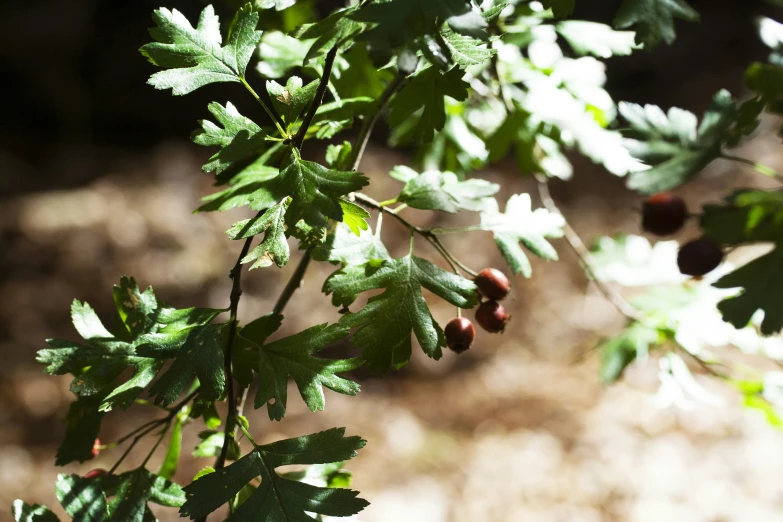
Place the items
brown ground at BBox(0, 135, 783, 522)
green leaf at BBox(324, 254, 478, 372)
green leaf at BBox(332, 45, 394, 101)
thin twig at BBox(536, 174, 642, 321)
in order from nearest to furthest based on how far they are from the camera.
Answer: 1. green leaf at BBox(324, 254, 478, 372)
2. green leaf at BBox(332, 45, 394, 101)
3. thin twig at BBox(536, 174, 642, 321)
4. brown ground at BBox(0, 135, 783, 522)

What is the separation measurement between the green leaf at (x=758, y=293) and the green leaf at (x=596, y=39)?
1.91ft

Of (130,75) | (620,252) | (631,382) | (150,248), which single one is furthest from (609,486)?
(130,75)

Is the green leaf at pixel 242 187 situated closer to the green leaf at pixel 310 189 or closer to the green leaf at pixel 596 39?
the green leaf at pixel 310 189

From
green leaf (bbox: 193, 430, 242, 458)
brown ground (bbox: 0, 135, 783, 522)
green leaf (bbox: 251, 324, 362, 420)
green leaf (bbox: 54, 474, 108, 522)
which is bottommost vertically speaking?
brown ground (bbox: 0, 135, 783, 522)

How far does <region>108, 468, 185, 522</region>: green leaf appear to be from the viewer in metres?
0.94

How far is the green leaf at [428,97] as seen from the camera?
34.5 inches

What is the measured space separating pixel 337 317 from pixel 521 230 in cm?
257

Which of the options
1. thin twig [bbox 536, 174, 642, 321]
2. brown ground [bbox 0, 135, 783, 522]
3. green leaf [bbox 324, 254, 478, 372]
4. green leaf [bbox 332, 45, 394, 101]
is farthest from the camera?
brown ground [bbox 0, 135, 783, 522]

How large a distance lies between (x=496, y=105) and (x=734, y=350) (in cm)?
298

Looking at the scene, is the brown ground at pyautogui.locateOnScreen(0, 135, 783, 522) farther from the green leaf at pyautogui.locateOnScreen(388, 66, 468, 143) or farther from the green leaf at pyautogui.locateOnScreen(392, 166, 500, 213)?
the green leaf at pyautogui.locateOnScreen(388, 66, 468, 143)

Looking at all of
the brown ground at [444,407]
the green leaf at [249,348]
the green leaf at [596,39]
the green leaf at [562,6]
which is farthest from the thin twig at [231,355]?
the brown ground at [444,407]

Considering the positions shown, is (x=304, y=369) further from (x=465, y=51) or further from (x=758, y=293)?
(x=758, y=293)

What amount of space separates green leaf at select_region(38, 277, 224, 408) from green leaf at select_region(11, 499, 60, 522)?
98mm

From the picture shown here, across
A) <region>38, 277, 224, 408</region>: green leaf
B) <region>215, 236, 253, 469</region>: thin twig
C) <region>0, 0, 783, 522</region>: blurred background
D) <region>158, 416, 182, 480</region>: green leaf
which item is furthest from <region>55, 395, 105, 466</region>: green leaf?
<region>0, 0, 783, 522</region>: blurred background
